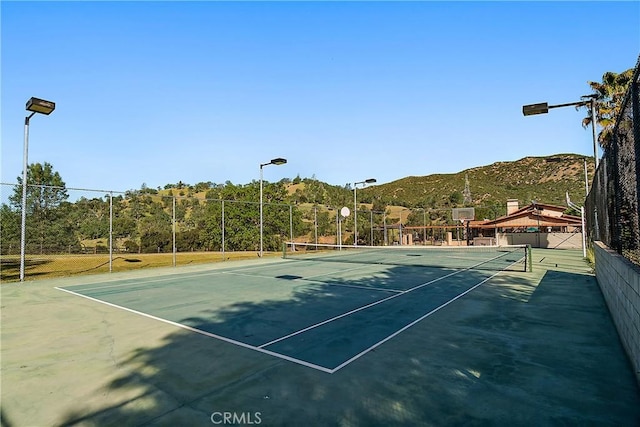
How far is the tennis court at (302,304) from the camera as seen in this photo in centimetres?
523

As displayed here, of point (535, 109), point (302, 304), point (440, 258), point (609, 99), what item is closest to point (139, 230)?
A: point (440, 258)

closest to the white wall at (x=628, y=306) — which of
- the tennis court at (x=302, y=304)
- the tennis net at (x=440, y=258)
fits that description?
the tennis court at (x=302, y=304)

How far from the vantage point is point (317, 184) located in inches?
2820

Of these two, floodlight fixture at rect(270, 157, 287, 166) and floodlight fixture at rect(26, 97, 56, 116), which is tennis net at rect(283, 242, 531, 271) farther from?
floodlight fixture at rect(26, 97, 56, 116)

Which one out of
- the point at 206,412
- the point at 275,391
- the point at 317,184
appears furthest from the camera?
the point at 317,184

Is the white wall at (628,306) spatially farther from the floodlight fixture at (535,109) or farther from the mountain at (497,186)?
the mountain at (497,186)

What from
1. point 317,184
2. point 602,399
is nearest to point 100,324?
point 602,399

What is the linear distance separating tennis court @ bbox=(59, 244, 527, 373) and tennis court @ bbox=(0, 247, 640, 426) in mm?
46

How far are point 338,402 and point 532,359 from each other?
269 centimetres

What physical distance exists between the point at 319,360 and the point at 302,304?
3313mm

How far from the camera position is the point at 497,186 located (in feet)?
246

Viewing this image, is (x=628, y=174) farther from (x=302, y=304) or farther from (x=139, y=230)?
(x=139, y=230)

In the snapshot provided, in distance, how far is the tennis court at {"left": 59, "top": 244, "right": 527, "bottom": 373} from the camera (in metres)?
5.23

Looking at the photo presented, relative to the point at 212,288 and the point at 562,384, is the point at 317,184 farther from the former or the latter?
the point at 562,384
